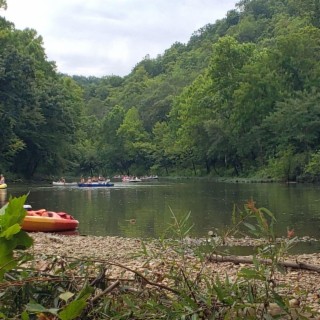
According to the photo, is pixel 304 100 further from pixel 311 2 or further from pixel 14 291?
pixel 14 291

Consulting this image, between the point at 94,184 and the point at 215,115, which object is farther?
the point at 215,115

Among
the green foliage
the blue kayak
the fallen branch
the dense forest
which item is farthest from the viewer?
the dense forest

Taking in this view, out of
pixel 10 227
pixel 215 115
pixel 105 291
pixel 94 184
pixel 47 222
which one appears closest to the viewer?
pixel 10 227

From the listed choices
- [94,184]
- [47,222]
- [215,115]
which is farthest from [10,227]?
[215,115]

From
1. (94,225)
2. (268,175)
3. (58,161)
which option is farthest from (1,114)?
(94,225)

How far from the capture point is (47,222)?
704 inches

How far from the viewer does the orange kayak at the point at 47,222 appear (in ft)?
58.4

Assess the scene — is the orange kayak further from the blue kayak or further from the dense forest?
the dense forest

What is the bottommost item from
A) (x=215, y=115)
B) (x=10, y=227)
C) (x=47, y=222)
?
(x=47, y=222)

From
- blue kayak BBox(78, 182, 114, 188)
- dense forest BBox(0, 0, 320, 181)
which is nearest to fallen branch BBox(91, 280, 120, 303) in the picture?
dense forest BBox(0, 0, 320, 181)

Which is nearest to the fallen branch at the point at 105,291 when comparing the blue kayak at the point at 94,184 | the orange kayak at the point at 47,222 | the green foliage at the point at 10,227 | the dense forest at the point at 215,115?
the green foliage at the point at 10,227

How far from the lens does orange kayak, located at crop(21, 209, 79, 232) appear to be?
58.4ft

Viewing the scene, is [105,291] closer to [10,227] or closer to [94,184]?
[10,227]

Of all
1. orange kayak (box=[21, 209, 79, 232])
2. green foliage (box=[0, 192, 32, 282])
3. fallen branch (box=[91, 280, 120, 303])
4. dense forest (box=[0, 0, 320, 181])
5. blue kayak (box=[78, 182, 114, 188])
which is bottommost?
blue kayak (box=[78, 182, 114, 188])
